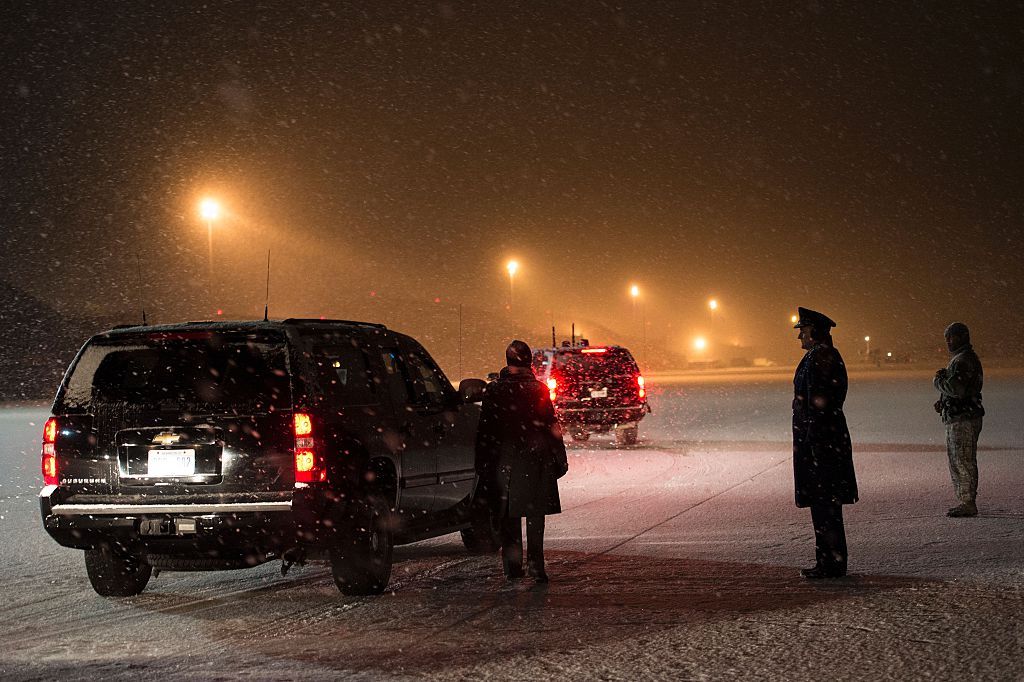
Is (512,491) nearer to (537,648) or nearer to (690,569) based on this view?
(690,569)

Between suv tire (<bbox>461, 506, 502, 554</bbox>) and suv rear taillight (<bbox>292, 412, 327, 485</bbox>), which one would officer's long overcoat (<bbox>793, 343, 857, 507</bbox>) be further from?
suv rear taillight (<bbox>292, 412, 327, 485</bbox>)

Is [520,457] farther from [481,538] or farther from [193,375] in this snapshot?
A: [193,375]

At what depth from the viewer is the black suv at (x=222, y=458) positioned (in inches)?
299

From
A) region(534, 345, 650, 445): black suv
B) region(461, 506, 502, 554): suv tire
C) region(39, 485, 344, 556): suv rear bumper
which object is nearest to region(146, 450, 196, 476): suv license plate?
region(39, 485, 344, 556): suv rear bumper

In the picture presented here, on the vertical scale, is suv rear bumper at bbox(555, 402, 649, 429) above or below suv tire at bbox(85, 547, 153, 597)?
above

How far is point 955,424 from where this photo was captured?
11.8m

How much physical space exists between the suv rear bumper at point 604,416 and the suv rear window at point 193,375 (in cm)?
1377

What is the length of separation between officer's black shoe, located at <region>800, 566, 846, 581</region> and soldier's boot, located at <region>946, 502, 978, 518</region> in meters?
3.53

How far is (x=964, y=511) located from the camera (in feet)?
37.9

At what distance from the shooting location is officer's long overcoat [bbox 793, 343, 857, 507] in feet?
27.9

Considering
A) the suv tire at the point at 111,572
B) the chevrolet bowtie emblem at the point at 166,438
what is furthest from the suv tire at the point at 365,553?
the suv tire at the point at 111,572

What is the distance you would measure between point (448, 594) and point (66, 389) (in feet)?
9.09

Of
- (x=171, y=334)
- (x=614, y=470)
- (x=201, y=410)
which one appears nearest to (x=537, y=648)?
(x=201, y=410)

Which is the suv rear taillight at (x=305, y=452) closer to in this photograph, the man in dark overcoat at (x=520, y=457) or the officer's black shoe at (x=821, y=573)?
the man in dark overcoat at (x=520, y=457)
